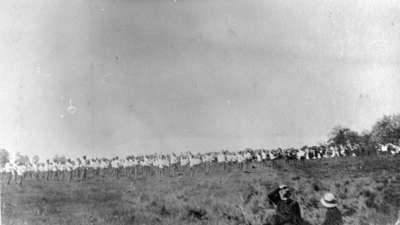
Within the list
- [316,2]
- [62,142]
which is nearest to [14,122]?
[62,142]

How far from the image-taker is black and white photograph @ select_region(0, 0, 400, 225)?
32.3ft

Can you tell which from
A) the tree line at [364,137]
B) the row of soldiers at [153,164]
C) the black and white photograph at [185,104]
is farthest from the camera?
the row of soldiers at [153,164]

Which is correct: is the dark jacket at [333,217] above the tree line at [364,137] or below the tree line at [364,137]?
below

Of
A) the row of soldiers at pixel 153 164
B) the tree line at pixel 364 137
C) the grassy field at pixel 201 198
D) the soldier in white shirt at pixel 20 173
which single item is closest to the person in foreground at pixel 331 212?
the grassy field at pixel 201 198

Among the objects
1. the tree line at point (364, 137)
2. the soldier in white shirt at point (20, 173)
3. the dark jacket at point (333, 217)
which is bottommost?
the dark jacket at point (333, 217)

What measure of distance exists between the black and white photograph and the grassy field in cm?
5

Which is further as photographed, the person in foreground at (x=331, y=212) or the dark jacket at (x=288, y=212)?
the dark jacket at (x=288, y=212)

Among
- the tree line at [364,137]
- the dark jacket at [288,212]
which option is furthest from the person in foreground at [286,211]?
the tree line at [364,137]

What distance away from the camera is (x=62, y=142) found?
10680 mm

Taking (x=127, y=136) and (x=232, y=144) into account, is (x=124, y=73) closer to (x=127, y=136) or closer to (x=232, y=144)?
(x=127, y=136)

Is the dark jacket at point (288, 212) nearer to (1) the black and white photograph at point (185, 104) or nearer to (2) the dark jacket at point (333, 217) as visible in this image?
(2) the dark jacket at point (333, 217)

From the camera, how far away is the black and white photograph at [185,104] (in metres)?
9.84

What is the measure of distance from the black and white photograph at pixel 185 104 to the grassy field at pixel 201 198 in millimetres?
45

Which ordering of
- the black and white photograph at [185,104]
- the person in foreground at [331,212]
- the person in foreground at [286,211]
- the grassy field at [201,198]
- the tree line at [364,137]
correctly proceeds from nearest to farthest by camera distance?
1. the person in foreground at [331,212]
2. the person in foreground at [286,211]
3. the black and white photograph at [185,104]
4. the grassy field at [201,198]
5. the tree line at [364,137]
